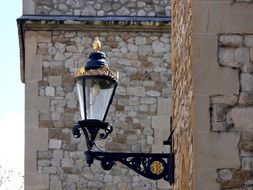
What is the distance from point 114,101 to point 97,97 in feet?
18.3

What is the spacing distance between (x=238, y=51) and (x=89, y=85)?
1163mm

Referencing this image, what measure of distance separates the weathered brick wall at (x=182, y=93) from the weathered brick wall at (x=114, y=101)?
442cm

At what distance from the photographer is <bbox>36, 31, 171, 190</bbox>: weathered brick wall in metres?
12.7

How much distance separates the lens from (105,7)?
43.2ft

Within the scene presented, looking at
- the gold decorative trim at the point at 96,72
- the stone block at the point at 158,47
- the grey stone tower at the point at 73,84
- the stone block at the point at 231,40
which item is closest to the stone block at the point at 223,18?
the stone block at the point at 231,40

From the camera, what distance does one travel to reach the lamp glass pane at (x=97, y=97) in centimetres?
732

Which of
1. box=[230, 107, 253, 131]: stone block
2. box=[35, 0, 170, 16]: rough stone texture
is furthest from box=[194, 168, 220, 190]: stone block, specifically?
box=[35, 0, 170, 16]: rough stone texture

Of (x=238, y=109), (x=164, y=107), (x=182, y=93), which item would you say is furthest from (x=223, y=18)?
(x=164, y=107)

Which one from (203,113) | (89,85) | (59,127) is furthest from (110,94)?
(59,127)

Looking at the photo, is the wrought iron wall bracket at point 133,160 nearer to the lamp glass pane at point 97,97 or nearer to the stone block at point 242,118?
the lamp glass pane at point 97,97

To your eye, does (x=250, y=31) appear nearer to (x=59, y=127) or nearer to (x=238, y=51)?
(x=238, y=51)

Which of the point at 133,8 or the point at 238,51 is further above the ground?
the point at 133,8

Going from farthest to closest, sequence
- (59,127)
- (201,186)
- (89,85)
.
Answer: (59,127) < (89,85) < (201,186)

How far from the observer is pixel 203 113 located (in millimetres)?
6699
